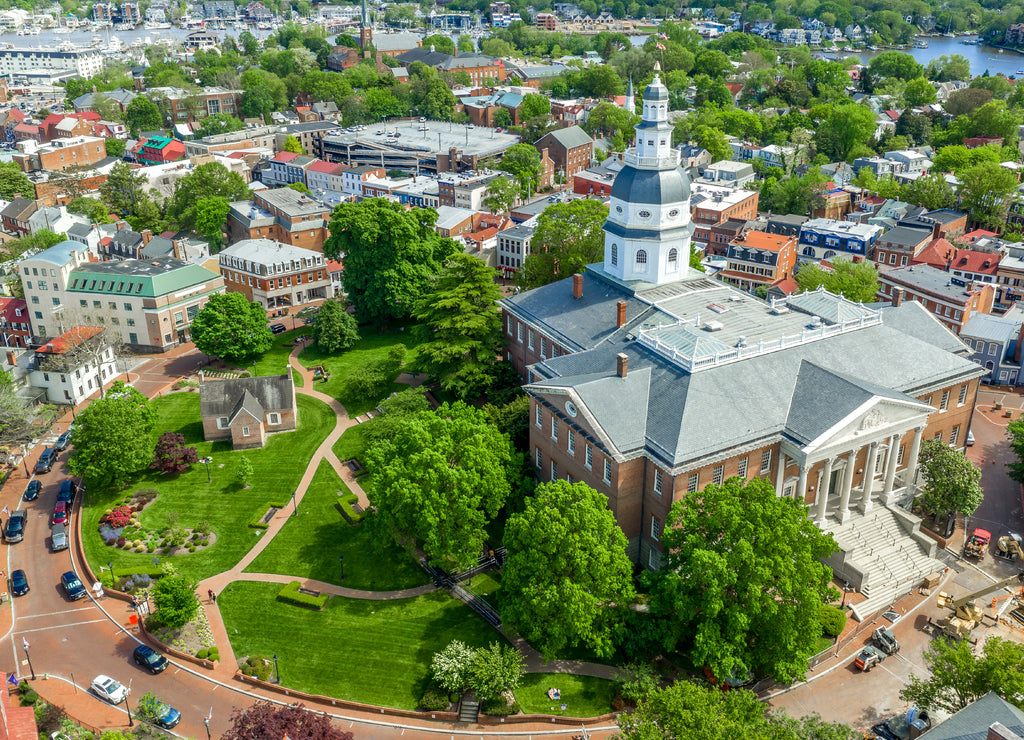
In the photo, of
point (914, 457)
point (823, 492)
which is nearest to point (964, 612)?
point (823, 492)

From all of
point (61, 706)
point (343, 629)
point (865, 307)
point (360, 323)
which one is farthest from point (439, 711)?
point (360, 323)

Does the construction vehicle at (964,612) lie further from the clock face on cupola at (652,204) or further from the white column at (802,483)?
the clock face on cupola at (652,204)

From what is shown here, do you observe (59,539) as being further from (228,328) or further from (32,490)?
(228,328)

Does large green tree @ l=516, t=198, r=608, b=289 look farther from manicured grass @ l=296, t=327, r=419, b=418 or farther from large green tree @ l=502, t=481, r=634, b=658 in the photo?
large green tree @ l=502, t=481, r=634, b=658

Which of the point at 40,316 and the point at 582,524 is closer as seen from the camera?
the point at 582,524

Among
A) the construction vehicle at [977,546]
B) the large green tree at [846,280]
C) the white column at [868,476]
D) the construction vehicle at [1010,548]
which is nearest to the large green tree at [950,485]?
the construction vehicle at [977,546]

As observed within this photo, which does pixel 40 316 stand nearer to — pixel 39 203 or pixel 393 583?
pixel 39 203

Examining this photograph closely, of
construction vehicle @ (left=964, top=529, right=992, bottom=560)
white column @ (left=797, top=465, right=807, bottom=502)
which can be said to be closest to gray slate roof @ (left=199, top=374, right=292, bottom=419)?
white column @ (left=797, top=465, right=807, bottom=502)
